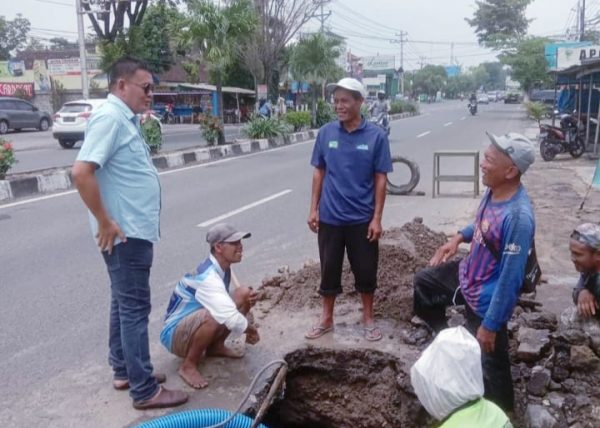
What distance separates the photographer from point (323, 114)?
2677cm

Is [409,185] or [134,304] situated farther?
[409,185]

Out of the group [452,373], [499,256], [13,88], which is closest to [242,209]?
[499,256]

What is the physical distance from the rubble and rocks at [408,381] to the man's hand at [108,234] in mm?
1356

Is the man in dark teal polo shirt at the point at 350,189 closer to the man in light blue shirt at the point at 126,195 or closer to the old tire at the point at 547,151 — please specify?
the man in light blue shirt at the point at 126,195

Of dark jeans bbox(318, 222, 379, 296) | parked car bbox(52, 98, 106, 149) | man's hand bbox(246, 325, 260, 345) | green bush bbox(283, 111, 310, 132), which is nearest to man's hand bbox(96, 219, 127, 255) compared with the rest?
man's hand bbox(246, 325, 260, 345)

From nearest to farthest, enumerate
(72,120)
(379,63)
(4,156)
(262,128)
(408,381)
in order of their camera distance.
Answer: (408,381), (4,156), (72,120), (262,128), (379,63)

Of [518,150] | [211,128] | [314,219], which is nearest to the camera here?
[518,150]

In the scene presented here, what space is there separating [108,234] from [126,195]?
22 cm

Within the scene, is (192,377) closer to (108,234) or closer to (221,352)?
(221,352)

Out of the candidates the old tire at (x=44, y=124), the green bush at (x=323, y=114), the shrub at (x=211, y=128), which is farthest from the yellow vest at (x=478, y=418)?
the old tire at (x=44, y=124)

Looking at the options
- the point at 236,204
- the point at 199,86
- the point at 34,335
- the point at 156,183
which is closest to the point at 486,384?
the point at 156,183

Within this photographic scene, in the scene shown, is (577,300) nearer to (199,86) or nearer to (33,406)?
(33,406)

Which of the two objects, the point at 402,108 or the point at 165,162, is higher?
the point at 402,108

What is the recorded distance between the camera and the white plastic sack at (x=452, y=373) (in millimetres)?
2098
